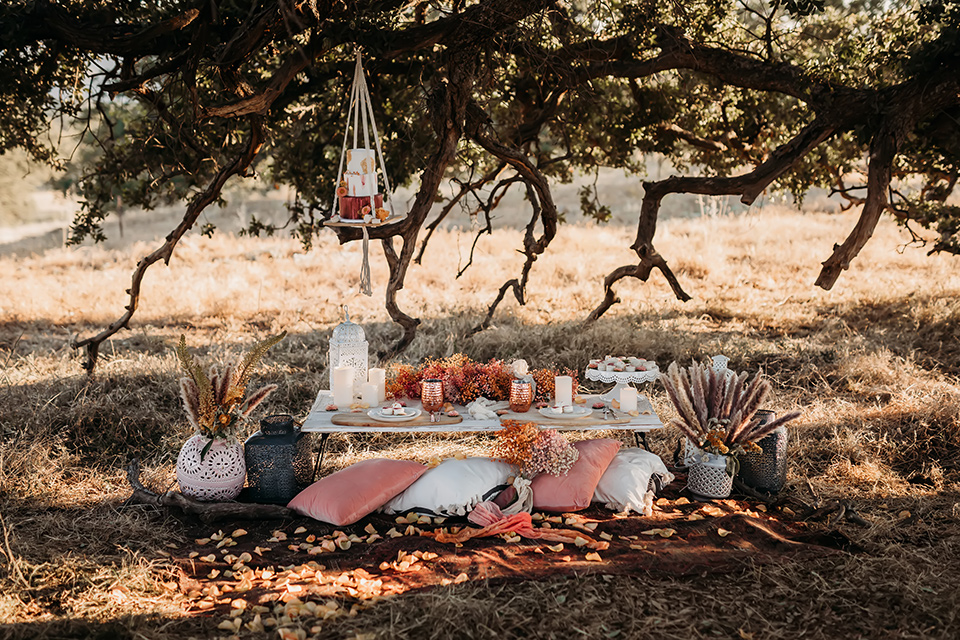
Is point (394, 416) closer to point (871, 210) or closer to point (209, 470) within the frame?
point (209, 470)

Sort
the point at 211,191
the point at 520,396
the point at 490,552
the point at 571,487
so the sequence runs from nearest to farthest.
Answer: the point at 490,552 < the point at 571,487 < the point at 520,396 < the point at 211,191

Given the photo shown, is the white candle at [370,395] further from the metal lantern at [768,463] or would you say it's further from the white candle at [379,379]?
the metal lantern at [768,463]

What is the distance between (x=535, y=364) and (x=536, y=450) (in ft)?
10.1

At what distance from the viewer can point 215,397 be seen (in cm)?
466

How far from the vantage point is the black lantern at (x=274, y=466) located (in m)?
4.71

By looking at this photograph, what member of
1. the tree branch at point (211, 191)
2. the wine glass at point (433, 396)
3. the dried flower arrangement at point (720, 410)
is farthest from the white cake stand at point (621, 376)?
the tree branch at point (211, 191)

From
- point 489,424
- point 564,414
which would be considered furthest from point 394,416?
point 564,414

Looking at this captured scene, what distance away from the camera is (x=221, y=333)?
9.26 metres

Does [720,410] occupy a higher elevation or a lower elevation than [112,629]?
higher

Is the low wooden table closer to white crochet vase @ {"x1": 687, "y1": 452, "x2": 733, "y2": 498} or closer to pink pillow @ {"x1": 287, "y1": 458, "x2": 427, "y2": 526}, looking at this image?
pink pillow @ {"x1": 287, "y1": 458, "x2": 427, "y2": 526}

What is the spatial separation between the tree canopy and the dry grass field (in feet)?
3.42

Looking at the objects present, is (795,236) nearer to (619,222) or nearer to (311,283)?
(619,222)

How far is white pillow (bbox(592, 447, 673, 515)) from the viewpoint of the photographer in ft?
15.0

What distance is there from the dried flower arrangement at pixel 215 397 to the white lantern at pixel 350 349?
634 mm
